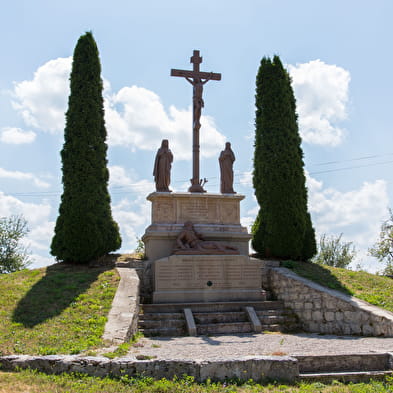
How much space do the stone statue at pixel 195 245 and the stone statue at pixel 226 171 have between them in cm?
234

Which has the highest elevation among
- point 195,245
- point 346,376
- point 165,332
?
point 195,245

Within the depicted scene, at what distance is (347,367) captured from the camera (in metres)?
6.24

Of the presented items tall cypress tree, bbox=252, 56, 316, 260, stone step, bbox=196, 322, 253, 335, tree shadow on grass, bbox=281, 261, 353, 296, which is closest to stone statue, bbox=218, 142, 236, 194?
tall cypress tree, bbox=252, 56, 316, 260

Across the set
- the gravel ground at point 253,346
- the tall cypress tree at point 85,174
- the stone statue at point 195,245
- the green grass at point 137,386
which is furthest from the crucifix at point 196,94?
the green grass at point 137,386

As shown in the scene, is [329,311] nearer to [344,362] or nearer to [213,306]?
[213,306]

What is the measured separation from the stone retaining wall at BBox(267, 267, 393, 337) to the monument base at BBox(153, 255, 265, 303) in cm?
89

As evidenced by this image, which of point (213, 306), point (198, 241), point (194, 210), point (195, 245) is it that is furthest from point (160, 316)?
point (194, 210)

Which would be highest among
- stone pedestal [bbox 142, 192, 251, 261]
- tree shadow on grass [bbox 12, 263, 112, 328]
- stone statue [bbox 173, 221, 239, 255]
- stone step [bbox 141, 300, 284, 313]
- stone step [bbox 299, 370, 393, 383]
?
stone pedestal [bbox 142, 192, 251, 261]

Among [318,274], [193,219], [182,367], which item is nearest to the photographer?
[182,367]

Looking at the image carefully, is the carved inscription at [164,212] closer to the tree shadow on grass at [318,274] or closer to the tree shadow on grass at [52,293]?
the tree shadow on grass at [52,293]

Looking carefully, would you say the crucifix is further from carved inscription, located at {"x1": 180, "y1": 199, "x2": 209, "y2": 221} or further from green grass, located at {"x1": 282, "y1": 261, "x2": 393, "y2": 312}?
green grass, located at {"x1": 282, "y1": 261, "x2": 393, "y2": 312}

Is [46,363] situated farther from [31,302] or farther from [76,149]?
[76,149]

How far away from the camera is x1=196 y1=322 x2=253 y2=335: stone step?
991 centimetres

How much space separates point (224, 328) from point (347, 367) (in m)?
4.14
